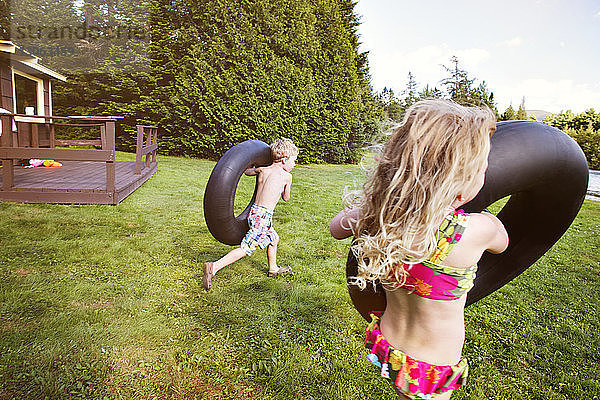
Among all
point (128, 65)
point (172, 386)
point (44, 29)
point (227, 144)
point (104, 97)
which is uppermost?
point (44, 29)

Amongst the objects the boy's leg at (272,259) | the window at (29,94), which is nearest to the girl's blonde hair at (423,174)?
the boy's leg at (272,259)

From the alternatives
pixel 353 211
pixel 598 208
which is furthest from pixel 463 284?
pixel 598 208

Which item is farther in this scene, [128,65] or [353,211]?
[128,65]

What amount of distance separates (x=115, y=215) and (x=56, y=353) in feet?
13.1

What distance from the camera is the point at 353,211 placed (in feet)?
6.01

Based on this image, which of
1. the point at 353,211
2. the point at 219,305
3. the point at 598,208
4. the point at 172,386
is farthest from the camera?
the point at 598,208

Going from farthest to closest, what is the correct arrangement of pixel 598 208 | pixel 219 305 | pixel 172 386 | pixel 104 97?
pixel 104 97
pixel 598 208
pixel 219 305
pixel 172 386

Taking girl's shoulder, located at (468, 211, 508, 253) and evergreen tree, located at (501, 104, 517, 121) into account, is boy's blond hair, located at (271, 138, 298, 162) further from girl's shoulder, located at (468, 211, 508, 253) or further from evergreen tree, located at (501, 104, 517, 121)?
evergreen tree, located at (501, 104, 517, 121)

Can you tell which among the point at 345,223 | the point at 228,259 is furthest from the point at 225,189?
the point at 345,223

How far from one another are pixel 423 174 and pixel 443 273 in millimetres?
387

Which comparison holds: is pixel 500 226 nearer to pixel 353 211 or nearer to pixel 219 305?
pixel 353 211

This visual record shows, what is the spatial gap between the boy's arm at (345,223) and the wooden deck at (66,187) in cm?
601

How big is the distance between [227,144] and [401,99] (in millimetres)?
13891

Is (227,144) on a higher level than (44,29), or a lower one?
lower
